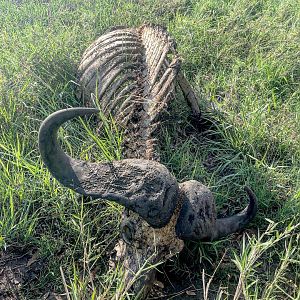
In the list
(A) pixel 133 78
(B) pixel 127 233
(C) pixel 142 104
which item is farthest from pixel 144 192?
(A) pixel 133 78

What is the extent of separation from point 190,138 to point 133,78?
666mm

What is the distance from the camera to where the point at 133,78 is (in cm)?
363

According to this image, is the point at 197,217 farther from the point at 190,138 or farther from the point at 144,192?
the point at 190,138

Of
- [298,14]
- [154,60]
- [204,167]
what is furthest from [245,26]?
[204,167]

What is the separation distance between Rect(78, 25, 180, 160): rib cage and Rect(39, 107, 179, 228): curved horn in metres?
0.47

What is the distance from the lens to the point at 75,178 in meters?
2.28

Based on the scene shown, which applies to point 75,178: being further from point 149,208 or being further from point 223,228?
point 223,228

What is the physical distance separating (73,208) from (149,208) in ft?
2.83

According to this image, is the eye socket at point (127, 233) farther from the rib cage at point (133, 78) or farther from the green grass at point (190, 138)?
the rib cage at point (133, 78)

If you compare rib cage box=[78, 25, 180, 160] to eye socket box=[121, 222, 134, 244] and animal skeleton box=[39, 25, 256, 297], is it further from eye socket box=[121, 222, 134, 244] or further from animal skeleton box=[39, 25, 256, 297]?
eye socket box=[121, 222, 134, 244]

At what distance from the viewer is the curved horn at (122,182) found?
2.27m

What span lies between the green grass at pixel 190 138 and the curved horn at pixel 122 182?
0.39 meters

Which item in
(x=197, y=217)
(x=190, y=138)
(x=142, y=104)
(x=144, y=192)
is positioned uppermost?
(x=144, y=192)

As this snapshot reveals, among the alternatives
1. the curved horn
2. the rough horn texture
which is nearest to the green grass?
the rough horn texture
